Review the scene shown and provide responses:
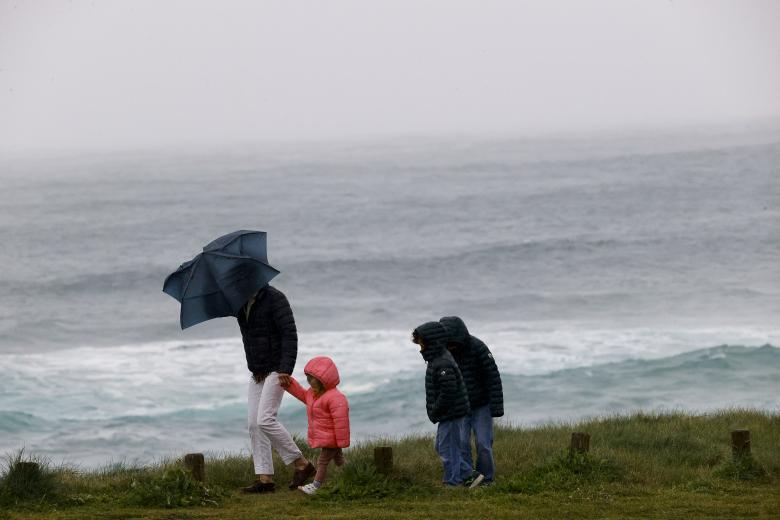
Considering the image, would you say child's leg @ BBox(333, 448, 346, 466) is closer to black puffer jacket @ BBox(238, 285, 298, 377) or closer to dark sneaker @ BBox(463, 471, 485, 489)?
black puffer jacket @ BBox(238, 285, 298, 377)

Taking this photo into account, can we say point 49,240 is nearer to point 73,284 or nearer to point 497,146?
point 73,284

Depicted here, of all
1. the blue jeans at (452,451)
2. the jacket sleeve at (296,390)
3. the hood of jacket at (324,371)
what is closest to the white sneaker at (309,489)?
the jacket sleeve at (296,390)

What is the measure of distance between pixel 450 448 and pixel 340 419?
114cm

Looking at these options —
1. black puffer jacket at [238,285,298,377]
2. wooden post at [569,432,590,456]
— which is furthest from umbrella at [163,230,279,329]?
wooden post at [569,432,590,456]

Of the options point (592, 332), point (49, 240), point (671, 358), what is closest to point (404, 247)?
point (49, 240)

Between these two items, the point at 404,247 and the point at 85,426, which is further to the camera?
the point at 404,247

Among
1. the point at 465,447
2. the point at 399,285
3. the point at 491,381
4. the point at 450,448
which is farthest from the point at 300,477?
the point at 399,285

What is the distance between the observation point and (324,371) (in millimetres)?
11195

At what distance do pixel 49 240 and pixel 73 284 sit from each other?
13.1m

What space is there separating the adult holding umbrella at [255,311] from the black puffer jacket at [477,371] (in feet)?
5.07

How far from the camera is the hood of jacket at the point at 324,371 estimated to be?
1117 cm

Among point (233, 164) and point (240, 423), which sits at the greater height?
point (233, 164)

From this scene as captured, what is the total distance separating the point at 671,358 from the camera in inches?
1369

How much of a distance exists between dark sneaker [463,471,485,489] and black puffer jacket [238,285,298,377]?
2.01 m
